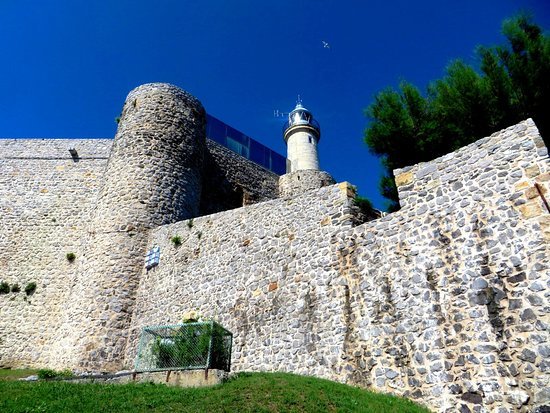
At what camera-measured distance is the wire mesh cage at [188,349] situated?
892cm

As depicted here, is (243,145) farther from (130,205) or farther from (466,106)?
(466,106)

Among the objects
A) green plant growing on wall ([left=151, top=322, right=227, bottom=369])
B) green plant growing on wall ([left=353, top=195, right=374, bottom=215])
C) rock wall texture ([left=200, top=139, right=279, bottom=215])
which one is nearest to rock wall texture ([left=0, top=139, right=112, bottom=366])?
rock wall texture ([left=200, top=139, right=279, bottom=215])

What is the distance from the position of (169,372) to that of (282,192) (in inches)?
596

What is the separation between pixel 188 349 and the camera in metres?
9.09

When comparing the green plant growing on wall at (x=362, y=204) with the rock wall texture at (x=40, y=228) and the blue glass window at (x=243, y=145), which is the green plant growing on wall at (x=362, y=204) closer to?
the rock wall texture at (x=40, y=228)

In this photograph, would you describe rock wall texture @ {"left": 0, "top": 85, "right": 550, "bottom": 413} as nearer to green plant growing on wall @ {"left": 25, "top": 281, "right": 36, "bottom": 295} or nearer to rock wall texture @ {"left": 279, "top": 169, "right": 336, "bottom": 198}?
green plant growing on wall @ {"left": 25, "top": 281, "right": 36, "bottom": 295}

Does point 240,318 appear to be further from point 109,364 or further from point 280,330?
point 109,364

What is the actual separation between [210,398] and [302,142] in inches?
938

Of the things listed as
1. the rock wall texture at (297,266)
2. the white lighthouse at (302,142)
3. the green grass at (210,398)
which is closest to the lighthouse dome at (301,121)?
the white lighthouse at (302,142)

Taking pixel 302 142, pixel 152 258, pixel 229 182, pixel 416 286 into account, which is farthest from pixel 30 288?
pixel 302 142

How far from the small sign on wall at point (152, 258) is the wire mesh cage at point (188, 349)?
4.86 metres

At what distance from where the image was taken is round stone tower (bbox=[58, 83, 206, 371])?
13.4 meters

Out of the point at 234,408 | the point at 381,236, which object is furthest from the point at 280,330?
the point at 234,408

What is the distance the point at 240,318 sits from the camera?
38.9ft
